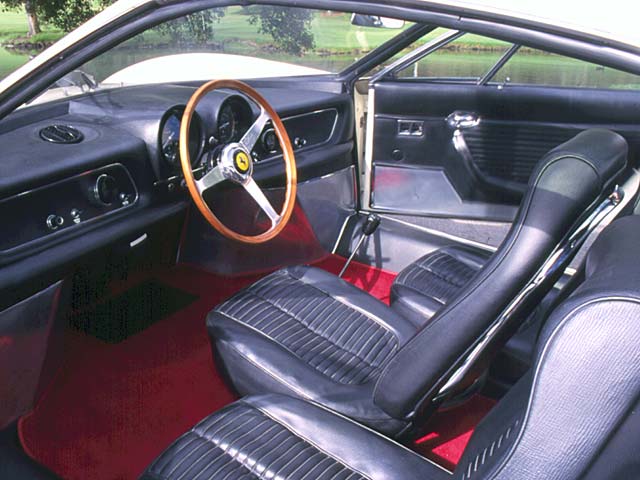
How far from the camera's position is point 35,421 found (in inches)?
77.1

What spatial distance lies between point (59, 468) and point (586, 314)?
1.62 meters

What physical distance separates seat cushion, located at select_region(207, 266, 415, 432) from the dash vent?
0.68 metres

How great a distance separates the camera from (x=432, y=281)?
85.5 inches

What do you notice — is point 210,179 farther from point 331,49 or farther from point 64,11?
point 64,11

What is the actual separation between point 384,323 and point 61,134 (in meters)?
1.13

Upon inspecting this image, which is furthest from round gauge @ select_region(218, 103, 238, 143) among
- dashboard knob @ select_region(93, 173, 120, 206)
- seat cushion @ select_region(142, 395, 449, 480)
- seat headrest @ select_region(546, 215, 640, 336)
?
seat headrest @ select_region(546, 215, 640, 336)

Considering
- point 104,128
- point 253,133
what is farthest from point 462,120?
point 104,128

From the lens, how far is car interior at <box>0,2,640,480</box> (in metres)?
0.94

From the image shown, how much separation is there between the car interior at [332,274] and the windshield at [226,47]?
0.08m

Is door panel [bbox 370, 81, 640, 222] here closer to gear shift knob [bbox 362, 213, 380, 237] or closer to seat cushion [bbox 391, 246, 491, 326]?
gear shift knob [bbox 362, 213, 380, 237]

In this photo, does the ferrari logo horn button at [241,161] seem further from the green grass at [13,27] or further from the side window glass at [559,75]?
the side window glass at [559,75]

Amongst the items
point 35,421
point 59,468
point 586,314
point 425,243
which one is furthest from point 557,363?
point 425,243

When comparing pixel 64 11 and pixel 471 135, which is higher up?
pixel 64 11

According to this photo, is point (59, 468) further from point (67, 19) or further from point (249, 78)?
point (249, 78)
